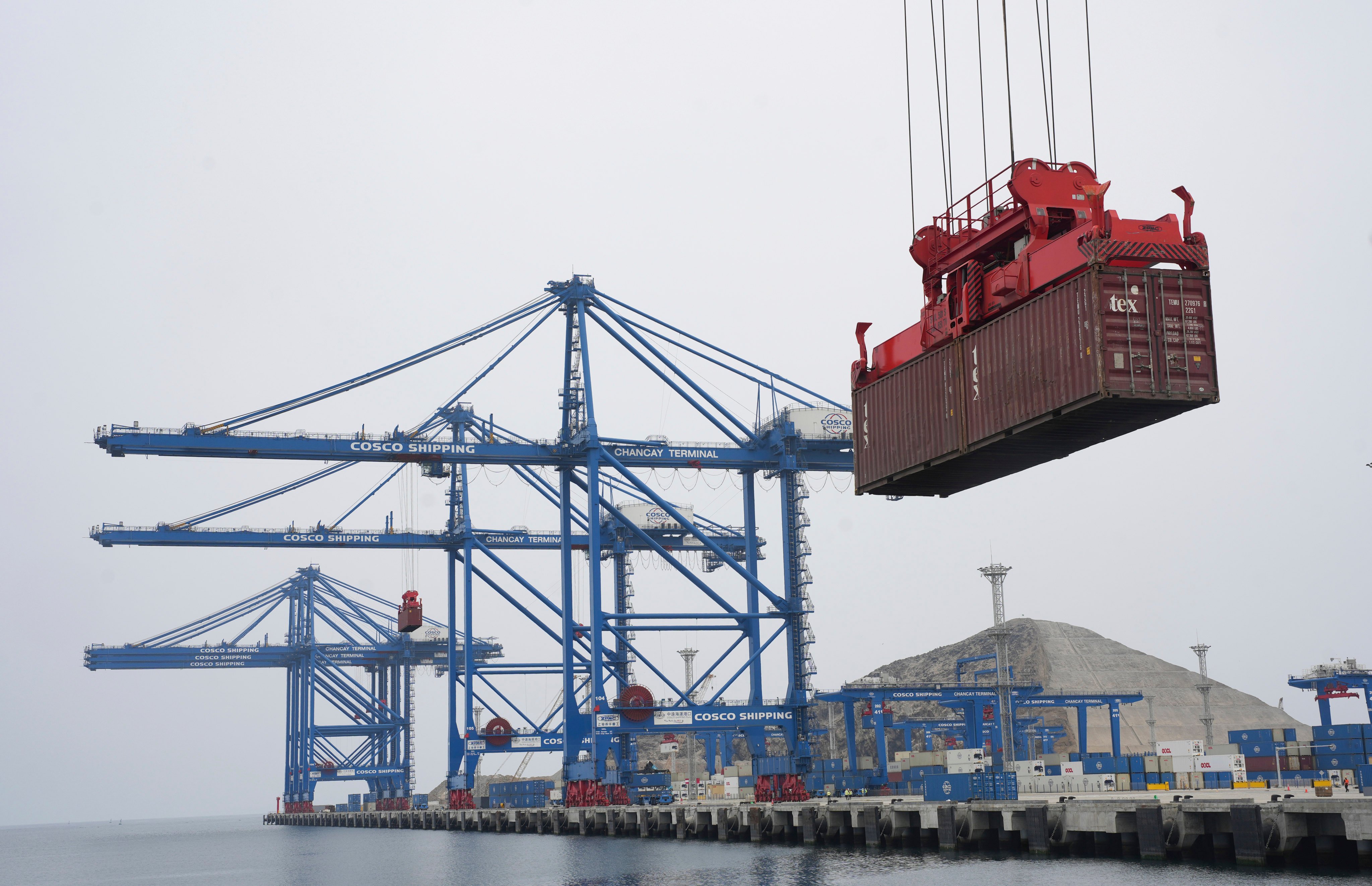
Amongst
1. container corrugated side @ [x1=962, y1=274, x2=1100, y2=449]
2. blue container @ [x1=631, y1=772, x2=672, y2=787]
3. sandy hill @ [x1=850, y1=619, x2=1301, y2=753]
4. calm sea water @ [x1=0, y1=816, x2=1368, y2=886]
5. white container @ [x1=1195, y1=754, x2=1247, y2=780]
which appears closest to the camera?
container corrugated side @ [x1=962, y1=274, x2=1100, y2=449]

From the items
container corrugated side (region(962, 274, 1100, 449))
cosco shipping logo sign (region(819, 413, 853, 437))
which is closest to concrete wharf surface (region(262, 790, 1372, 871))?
container corrugated side (region(962, 274, 1100, 449))

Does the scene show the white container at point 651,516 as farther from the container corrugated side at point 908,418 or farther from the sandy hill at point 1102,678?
the sandy hill at point 1102,678

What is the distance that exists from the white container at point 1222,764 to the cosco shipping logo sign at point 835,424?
17.7 m

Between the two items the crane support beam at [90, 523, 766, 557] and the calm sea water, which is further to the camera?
the crane support beam at [90, 523, 766, 557]

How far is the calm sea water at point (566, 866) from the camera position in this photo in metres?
28.6

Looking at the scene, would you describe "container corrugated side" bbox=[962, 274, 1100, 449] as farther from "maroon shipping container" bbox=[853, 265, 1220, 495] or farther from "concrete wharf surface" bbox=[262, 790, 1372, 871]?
"concrete wharf surface" bbox=[262, 790, 1372, 871]

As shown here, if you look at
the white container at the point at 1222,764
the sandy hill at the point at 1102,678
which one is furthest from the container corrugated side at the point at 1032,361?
the sandy hill at the point at 1102,678

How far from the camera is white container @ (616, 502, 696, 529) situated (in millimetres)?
66688

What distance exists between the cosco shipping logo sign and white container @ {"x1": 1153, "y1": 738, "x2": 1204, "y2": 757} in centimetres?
1596

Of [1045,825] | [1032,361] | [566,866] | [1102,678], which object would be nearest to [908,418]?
[1032,361]

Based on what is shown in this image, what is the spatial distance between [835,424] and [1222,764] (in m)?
18.7

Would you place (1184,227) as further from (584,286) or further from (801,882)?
(584,286)

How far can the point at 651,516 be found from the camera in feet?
220

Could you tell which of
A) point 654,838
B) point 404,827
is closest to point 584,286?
point 654,838
